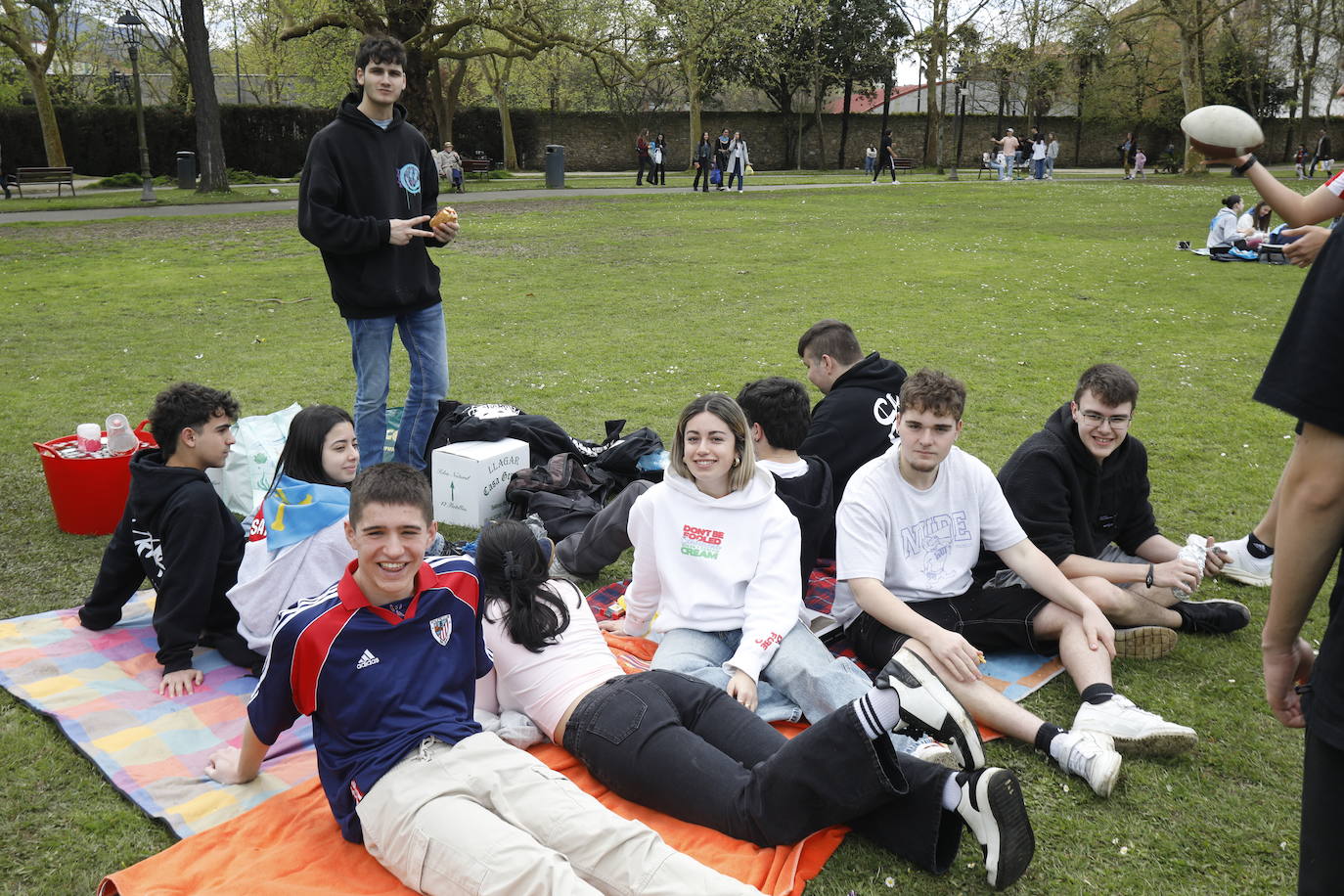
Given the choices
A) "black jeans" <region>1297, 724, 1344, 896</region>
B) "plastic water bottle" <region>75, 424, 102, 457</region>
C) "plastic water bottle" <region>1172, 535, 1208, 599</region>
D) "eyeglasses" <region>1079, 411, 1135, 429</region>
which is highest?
"eyeglasses" <region>1079, 411, 1135, 429</region>

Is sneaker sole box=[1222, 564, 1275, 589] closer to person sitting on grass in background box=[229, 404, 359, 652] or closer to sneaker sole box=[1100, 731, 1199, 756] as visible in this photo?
sneaker sole box=[1100, 731, 1199, 756]

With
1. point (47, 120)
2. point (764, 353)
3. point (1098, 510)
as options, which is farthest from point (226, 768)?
point (47, 120)

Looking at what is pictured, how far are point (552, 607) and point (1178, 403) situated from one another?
20.7 ft

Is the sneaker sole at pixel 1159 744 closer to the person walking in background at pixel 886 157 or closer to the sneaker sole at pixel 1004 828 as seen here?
the sneaker sole at pixel 1004 828

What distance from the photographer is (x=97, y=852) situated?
9.75ft

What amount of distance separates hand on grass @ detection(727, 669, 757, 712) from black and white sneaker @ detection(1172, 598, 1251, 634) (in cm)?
204

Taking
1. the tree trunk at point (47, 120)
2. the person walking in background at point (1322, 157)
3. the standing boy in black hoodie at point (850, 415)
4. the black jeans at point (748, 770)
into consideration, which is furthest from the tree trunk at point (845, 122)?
the black jeans at point (748, 770)

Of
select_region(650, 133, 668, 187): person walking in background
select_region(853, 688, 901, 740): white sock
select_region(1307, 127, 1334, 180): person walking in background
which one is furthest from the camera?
select_region(1307, 127, 1334, 180): person walking in background

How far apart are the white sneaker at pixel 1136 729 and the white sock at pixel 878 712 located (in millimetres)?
1289

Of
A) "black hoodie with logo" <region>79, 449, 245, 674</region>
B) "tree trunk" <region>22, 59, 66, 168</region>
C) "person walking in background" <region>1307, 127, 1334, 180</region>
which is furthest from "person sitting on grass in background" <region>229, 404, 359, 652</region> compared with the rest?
"person walking in background" <region>1307, 127, 1334, 180</region>

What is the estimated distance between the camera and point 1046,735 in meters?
3.41

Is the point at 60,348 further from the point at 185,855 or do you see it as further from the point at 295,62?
the point at 295,62

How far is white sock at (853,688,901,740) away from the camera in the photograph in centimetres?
256

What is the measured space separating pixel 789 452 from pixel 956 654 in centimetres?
126
